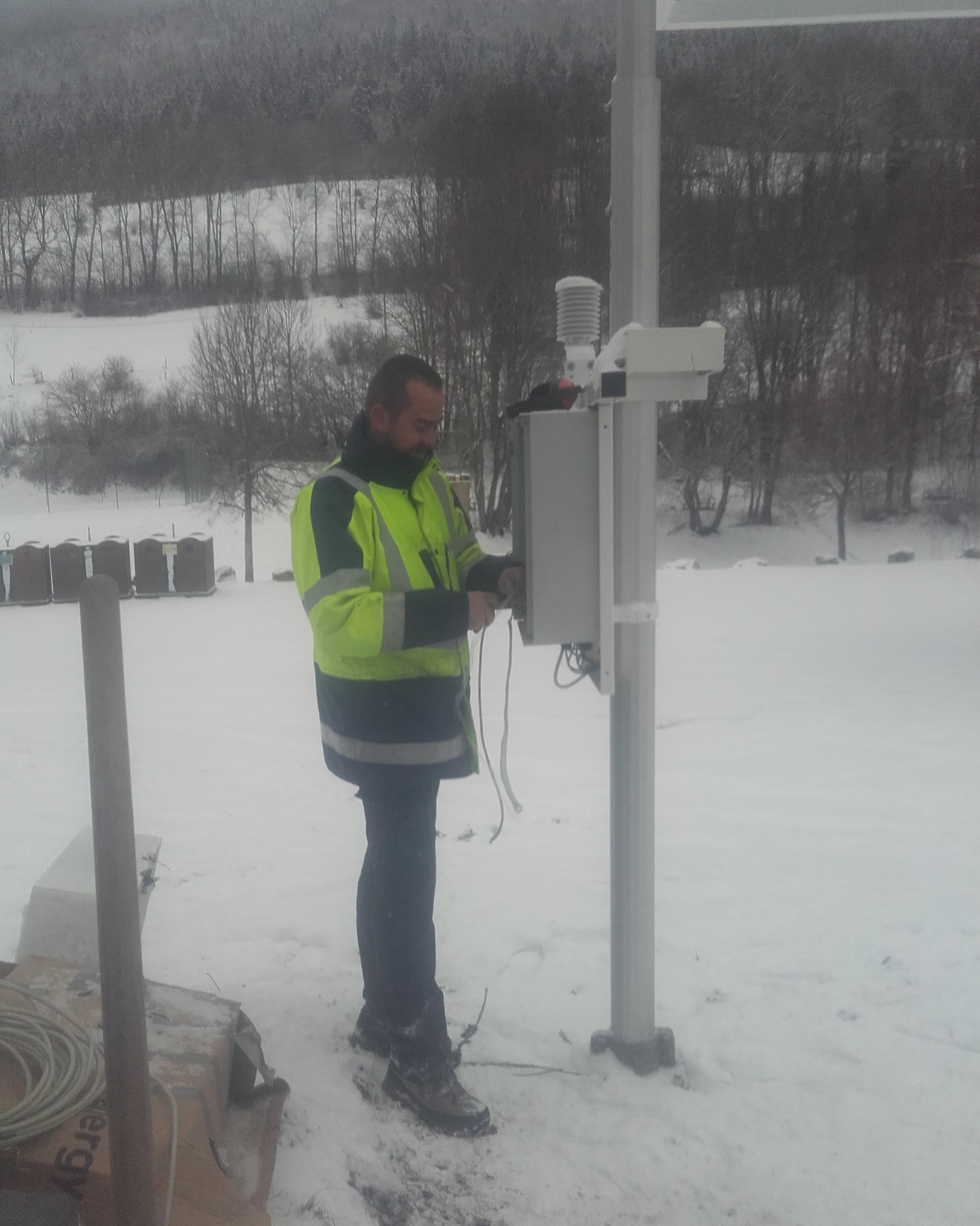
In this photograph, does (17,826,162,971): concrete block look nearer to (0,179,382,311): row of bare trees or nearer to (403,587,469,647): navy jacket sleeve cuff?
(403,587,469,647): navy jacket sleeve cuff

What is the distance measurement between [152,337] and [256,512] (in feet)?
64.8

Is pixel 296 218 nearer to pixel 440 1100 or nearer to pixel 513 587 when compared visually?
pixel 513 587

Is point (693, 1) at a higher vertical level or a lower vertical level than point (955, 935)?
higher

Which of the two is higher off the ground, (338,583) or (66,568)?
(338,583)

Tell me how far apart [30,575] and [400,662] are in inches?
438

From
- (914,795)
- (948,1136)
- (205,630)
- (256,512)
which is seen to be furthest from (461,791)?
(256,512)

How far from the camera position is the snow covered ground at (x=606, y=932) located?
2174 millimetres

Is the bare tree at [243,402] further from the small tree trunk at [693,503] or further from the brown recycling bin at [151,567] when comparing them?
the small tree trunk at [693,503]

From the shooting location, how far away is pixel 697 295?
2459 cm

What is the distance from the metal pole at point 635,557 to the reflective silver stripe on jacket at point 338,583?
606 millimetres

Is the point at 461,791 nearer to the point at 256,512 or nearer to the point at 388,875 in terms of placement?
the point at 388,875

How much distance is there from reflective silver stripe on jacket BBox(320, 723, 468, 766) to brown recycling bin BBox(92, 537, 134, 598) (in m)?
10.8

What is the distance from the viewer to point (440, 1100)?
7.57ft

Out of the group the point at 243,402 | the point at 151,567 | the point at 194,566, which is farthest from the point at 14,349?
the point at 194,566
